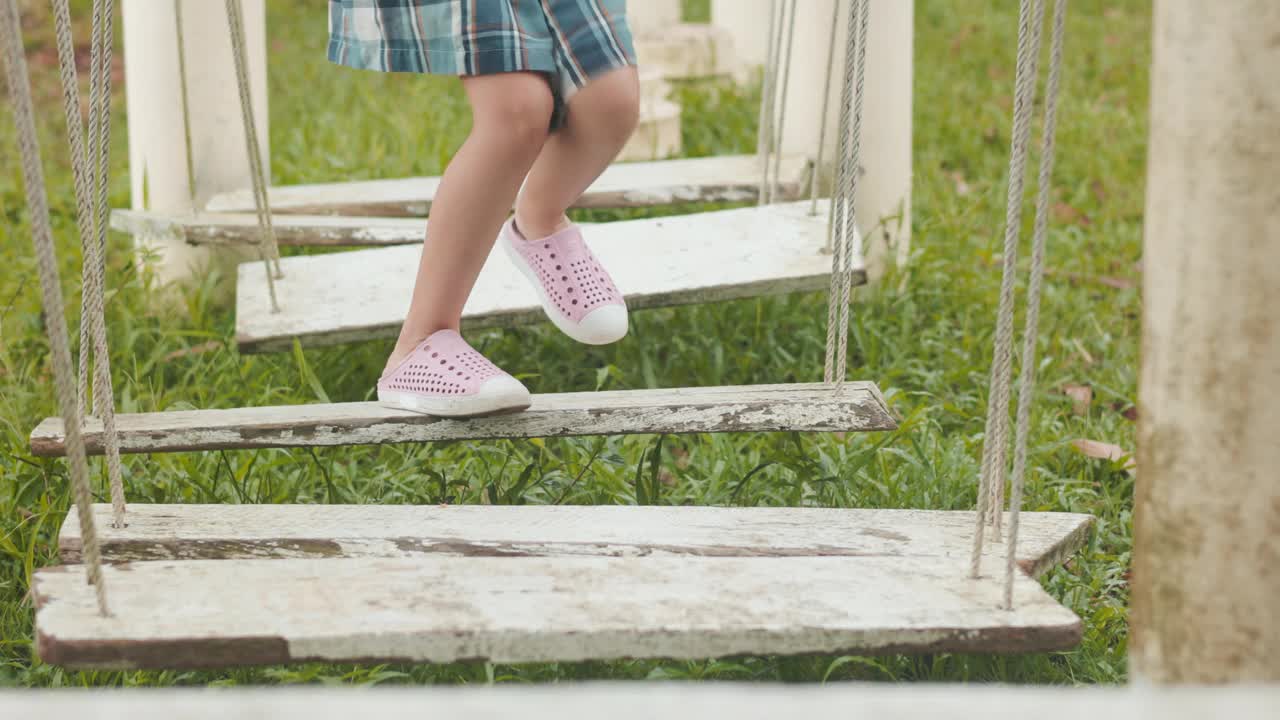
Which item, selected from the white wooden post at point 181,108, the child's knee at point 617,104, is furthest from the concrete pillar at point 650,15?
the child's knee at point 617,104


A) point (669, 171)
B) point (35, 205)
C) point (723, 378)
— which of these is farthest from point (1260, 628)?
point (669, 171)

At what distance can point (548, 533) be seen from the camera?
1766 mm

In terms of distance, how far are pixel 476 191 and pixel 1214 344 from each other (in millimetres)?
1081

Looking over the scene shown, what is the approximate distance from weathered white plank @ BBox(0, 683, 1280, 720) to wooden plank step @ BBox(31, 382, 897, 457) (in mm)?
1157

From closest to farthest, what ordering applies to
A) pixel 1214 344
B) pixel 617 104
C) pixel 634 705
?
pixel 634 705 → pixel 1214 344 → pixel 617 104

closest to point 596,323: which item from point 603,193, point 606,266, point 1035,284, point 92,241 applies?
point 606,266

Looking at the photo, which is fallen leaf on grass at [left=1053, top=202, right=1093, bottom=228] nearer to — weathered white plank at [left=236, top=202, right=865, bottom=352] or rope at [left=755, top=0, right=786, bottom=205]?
rope at [left=755, top=0, right=786, bottom=205]

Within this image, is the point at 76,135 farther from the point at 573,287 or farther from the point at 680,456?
the point at 680,456

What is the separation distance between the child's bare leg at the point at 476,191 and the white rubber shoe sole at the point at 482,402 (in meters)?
0.13

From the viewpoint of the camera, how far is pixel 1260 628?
4.14ft

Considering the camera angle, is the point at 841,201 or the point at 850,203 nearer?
the point at 850,203

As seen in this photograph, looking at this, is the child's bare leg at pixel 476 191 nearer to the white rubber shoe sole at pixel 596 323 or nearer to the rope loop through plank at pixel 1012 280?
the white rubber shoe sole at pixel 596 323

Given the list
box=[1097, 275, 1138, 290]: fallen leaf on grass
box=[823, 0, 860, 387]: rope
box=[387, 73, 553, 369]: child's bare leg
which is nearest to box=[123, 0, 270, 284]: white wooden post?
box=[387, 73, 553, 369]: child's bare leg

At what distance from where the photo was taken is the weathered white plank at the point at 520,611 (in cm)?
137
